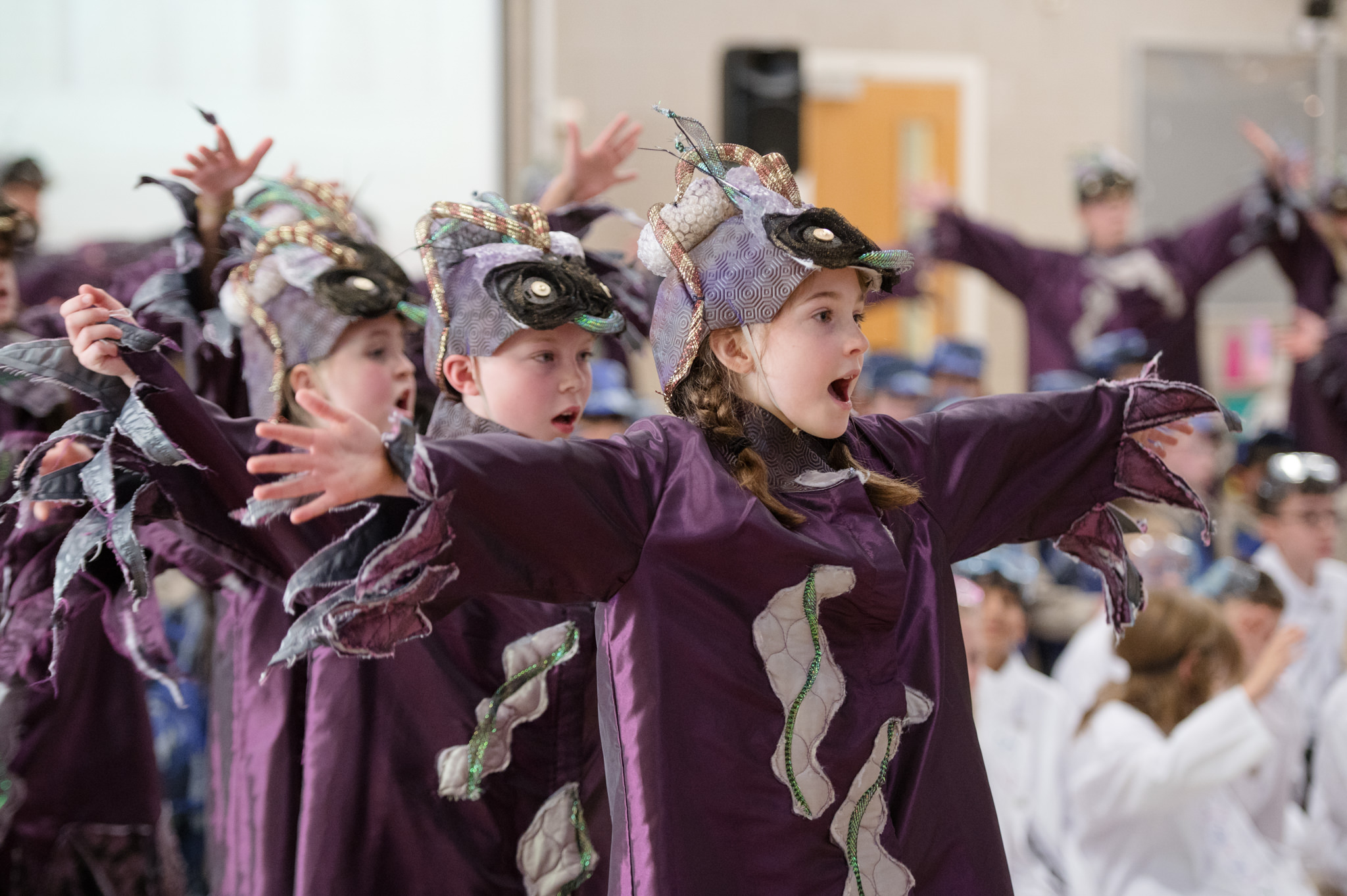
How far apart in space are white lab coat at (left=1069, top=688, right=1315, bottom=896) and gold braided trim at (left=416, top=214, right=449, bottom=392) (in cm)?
172

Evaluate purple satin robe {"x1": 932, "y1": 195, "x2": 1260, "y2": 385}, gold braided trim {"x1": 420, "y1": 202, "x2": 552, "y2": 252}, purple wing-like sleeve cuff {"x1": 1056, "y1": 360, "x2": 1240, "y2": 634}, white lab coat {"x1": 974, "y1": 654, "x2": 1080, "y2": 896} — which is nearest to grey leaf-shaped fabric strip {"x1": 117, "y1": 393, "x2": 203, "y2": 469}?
gold braided trim {"x1": 420, "y1": 202, "x2": 552, "y2": 252}

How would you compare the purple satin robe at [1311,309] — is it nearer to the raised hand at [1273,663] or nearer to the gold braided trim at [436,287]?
the raised hand at [1273,663]

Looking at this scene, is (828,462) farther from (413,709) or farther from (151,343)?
(151,343)

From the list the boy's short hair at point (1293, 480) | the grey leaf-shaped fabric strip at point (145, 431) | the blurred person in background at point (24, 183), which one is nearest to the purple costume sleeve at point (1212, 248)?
the boy's short hair at point (1293, 480)

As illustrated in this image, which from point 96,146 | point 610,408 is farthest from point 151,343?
point 96,146

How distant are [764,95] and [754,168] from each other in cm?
575

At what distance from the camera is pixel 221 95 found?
5766 mm

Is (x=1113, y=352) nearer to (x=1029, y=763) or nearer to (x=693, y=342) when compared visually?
(x=1029, y=763)

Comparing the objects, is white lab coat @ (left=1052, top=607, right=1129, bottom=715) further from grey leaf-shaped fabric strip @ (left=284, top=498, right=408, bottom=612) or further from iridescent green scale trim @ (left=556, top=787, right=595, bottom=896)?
grey leaf-shaped fabric strip @ (left=284, top=498, right=408, bottom=612)

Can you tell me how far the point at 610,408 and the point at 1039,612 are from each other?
160 centimetres

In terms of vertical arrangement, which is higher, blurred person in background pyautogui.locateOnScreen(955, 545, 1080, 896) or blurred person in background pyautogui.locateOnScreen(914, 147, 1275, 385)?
blurred person in background pyautogui.locateOnScreen(914, 147, 1275, 385)

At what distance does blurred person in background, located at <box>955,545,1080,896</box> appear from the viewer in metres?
3.03

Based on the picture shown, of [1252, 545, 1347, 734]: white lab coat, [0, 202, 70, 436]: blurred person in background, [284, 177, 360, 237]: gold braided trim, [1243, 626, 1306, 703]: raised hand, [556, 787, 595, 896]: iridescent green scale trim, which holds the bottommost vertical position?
[1252, 545, 1347, 734]: white lab coat

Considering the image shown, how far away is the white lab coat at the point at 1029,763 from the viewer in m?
3.01
